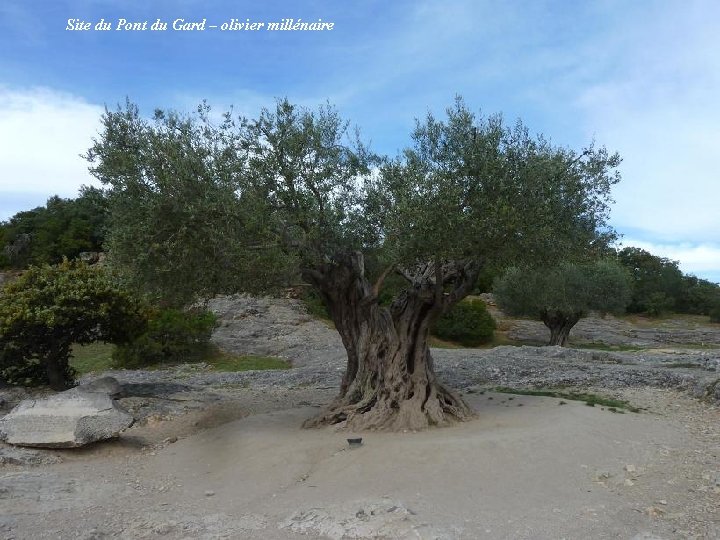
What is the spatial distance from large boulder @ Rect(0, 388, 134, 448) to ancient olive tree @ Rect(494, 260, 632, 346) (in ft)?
97.1

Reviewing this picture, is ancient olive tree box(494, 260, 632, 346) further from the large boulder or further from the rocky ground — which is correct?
the large boulder

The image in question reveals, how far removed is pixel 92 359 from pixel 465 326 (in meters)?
25.0

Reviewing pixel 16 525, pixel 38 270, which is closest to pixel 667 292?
pixel 38 270

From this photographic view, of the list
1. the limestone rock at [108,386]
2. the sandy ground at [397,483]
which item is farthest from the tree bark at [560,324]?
the limestone rock at [108,386]

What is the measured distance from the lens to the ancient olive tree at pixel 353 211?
11.7 m

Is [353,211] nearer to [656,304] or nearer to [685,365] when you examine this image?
[685,365]

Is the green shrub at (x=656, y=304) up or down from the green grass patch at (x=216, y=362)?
up

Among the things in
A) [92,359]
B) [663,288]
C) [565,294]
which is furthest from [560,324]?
[663,288]

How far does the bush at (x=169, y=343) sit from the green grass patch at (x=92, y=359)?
93cm

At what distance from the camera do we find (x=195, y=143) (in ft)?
40.6

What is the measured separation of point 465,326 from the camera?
4441cm

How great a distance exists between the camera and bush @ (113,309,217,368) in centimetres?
3036

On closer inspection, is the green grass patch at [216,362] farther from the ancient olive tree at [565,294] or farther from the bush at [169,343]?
the ancient olive tree at [565,294]

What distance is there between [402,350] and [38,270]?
11.2 metres
